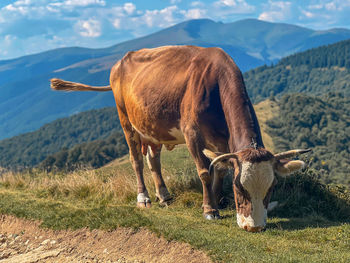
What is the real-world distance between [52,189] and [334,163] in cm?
4581

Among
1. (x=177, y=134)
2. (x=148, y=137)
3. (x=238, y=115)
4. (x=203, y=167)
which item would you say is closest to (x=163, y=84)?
(x=177, y=134)

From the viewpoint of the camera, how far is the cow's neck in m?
7.64

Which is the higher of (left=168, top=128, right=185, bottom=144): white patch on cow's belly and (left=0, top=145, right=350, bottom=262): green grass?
(left=168, top=128, right=185, bottom=144): white patch on cow's belly

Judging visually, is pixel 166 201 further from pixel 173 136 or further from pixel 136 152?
pixel 173 136

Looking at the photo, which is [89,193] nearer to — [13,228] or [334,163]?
[13,228]

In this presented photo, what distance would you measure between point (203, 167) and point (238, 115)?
1.37 m

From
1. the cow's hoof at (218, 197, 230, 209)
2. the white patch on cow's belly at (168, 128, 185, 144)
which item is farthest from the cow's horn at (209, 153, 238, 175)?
the cow's hoof at (218, 197, 230, 209)

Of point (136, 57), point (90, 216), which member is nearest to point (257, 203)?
point (90, 216)

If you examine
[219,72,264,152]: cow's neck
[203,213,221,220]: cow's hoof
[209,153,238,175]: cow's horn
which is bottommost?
[203,213,221,220]: cow's hoof

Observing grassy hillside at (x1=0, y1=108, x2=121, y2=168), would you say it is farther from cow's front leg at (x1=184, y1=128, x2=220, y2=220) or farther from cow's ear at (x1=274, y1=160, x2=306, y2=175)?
cow's ear at (x1=274, y1=160, x2=306, y2=175)

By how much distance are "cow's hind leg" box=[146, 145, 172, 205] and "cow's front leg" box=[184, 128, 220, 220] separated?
69.5 inches

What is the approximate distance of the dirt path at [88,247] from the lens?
269 inches

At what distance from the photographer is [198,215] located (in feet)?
29.8

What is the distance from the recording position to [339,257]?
20.2 ft
